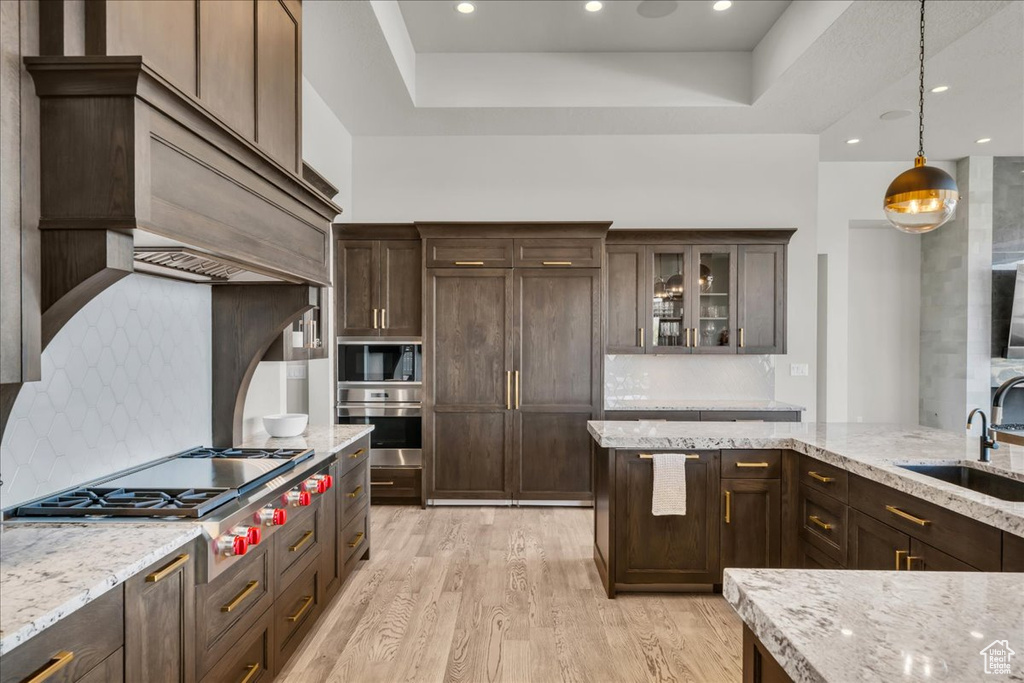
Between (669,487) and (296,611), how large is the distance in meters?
1.84

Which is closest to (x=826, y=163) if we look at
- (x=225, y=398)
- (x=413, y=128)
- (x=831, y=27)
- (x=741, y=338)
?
(x=741, y=338)

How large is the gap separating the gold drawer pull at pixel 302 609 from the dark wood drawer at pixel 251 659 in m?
0.19

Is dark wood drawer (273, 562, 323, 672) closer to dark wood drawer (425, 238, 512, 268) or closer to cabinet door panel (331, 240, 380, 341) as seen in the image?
cabinet door panel (331, 240, 380, 341)

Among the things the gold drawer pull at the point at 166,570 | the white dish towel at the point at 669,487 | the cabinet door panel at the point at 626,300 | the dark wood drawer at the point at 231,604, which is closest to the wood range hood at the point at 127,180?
the gold drawer pull at the point at 166,570

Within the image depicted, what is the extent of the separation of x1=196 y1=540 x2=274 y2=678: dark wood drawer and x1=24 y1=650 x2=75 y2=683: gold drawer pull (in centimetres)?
49

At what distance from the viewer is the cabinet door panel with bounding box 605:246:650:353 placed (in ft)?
15.5

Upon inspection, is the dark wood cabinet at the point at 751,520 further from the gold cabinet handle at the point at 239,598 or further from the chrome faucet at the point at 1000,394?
the gold cabinet handle at the point at 239,598

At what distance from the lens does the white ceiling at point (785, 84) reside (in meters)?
3.35

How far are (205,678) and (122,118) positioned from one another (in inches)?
61.3

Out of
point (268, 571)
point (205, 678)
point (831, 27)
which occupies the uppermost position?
point (831, 27)

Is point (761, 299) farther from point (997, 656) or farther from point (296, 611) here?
point (997, 656)

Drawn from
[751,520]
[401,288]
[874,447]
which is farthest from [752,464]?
[401,288]

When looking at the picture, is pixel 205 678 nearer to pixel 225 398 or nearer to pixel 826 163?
pixel 225 398

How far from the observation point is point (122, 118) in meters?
1.31
